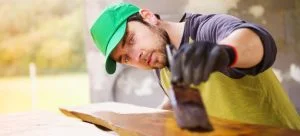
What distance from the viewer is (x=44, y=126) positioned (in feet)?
3.96

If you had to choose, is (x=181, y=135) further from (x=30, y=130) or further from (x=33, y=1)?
(x=33, y=1)

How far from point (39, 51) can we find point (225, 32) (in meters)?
1.64

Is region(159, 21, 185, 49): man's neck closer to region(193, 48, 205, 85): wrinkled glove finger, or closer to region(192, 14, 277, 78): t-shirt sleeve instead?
region(192, 14, 277, 78): t-shirt sleeve

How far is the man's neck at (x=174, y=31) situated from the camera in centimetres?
120

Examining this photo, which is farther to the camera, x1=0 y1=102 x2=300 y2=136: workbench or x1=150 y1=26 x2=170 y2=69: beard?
x1=150 y1=26 x2=170 y2=69: beard

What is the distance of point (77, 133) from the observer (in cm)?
109

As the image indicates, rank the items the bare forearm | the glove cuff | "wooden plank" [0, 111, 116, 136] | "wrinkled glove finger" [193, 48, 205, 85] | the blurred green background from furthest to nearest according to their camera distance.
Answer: the blurred green background
"wooden plank" [0, 111, 116, 136]
the bare forearm
the glove cuff
"wrinkled glove finger" [193, 48, 205, 85]

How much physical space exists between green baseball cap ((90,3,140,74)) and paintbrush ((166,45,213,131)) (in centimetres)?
56

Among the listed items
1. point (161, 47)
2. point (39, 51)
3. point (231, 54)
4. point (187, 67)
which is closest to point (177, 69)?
point (187, 67)

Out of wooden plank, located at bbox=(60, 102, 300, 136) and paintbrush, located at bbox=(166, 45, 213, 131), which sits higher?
paintbrush, located at bbox=(166, 45, 213, 131)

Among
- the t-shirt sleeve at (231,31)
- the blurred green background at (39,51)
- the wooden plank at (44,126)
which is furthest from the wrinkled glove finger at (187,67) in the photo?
the blurred green background at (39,51)

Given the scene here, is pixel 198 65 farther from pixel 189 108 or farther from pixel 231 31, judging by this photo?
pixel 231 31

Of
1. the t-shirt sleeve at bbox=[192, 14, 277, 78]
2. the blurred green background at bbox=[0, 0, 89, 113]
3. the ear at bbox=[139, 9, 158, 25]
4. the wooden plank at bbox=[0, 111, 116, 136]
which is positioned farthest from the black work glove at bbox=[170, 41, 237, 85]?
the blurred green background at bbox=[0, 0, 89, 113]

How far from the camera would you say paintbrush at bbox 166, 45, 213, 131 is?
1.99ft
